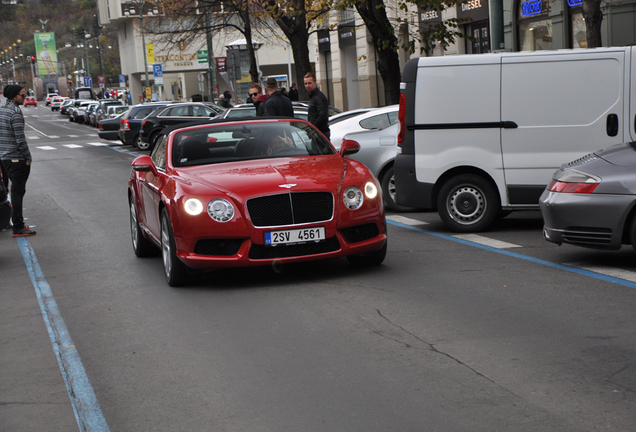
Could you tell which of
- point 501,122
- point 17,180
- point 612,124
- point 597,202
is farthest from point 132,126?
point 597,202

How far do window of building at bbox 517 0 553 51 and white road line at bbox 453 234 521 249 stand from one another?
15815mm

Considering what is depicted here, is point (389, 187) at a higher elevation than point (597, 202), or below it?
below

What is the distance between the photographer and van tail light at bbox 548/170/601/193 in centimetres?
800

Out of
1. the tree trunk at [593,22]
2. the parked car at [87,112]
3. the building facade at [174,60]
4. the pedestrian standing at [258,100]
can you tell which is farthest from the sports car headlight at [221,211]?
the building facade at [174,60]

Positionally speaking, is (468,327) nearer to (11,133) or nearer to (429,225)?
(429,225)

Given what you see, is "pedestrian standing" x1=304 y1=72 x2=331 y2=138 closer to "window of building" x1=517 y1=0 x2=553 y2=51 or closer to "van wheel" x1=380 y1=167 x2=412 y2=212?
"van wheel" x1=380 y1=167 x2=412 y2=212

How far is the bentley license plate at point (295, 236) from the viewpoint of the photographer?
754 centimetres

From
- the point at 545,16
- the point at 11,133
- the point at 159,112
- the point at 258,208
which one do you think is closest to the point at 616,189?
the point at 258,208

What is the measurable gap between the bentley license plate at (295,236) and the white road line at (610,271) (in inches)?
94.3

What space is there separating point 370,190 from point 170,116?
24.6 m

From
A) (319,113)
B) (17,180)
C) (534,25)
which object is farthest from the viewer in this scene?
(534,25)

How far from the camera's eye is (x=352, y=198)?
7812 mm

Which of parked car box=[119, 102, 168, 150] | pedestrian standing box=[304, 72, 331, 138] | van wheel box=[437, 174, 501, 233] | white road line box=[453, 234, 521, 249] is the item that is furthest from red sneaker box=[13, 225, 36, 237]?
parked car box=[119, 102, 168, 150]

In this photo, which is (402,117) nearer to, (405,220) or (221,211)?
(405,220)
